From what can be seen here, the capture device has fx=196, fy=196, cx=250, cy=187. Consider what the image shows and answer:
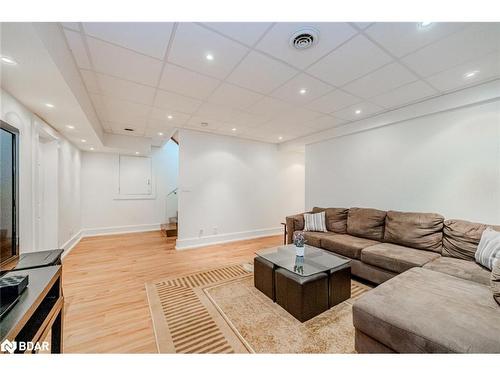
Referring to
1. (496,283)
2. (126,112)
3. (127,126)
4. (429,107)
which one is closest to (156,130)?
(127,126)

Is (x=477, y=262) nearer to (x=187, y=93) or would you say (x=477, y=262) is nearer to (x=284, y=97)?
(x=284, y=97)

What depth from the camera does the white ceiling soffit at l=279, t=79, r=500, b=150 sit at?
234cm

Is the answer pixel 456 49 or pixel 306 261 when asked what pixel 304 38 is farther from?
pixel 306 261

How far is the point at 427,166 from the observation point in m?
2.87

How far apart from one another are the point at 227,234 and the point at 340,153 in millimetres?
3112

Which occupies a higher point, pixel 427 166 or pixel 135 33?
pixel 135 33

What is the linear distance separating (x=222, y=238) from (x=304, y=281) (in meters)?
3.04

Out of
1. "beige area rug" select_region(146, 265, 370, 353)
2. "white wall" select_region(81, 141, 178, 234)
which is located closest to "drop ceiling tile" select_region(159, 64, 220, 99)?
"beige area rug" select_region(146, 265, 370, 353)

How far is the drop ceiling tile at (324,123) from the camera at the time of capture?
11.7ft

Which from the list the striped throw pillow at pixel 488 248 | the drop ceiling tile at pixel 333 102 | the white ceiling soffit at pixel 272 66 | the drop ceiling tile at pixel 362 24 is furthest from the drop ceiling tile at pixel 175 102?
the striped throw pillow at pixel 488 248

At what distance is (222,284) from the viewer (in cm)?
256

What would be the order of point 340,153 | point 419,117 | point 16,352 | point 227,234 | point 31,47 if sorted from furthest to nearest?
point 227,234 < point 340,153 < point 419,117 < point 31,47 < point 16,352

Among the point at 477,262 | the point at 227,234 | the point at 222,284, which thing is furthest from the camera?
the point at 227,234
